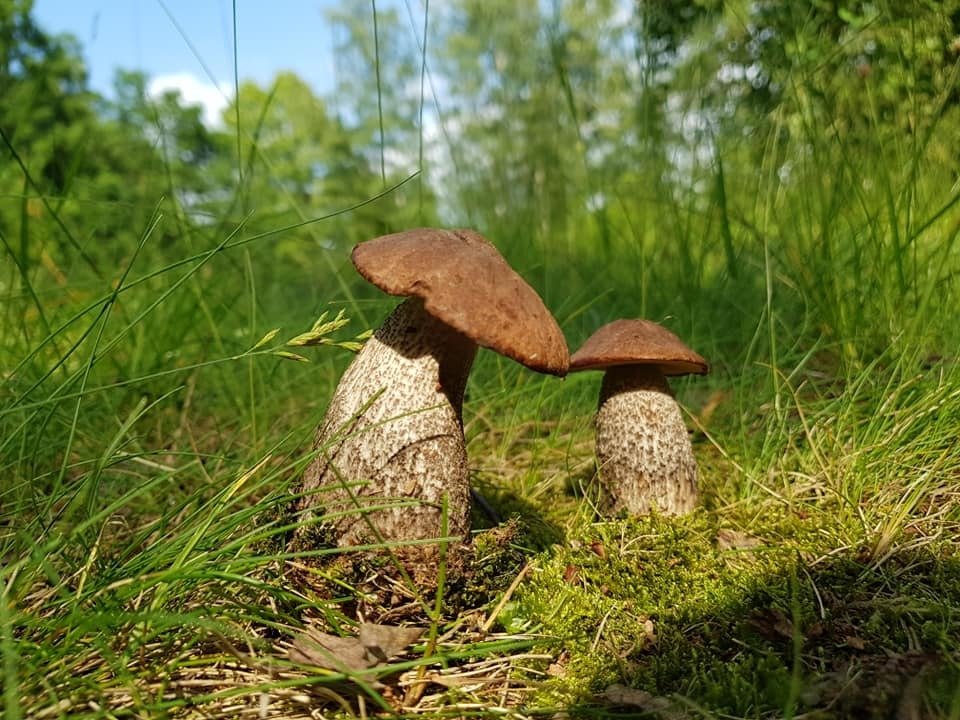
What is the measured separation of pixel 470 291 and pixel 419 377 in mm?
337

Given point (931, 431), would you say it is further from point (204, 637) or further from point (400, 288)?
point (204, 637)

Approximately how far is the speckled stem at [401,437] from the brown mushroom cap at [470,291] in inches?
8.5

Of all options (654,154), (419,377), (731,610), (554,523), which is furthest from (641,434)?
(654,154)

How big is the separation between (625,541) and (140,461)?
180 cm

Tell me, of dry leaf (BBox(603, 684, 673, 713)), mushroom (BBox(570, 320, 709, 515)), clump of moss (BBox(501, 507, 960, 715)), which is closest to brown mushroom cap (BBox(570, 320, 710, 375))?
mushroom (BBox(570, 320, 709, 515))

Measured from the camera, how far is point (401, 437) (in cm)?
168

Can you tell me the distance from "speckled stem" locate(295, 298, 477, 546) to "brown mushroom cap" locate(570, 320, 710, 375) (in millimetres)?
499

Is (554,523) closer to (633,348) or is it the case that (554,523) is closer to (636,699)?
(633,348)

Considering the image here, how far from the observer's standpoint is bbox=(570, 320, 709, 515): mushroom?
84.6 inches

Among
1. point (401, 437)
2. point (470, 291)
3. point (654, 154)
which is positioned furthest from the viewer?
point (654, 154)

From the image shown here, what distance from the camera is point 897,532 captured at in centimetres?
187

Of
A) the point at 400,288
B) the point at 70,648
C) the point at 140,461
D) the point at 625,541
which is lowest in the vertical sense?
the point at 625,541

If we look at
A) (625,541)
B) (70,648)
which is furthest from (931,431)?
(70,648)

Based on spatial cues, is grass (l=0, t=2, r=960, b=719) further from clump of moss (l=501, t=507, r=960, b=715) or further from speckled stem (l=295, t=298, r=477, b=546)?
speckled stem (l=295, t=298, r=477, b=546)
